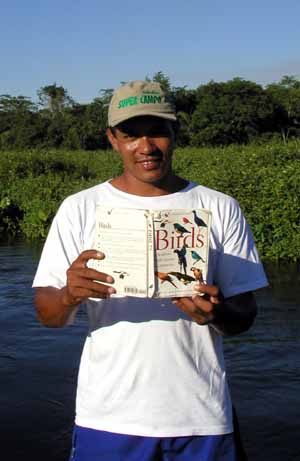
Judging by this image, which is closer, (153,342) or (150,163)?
(153,342)

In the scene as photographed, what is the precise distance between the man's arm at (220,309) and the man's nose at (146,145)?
1.63ft

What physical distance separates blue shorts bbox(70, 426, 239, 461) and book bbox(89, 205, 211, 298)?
17.8 inches

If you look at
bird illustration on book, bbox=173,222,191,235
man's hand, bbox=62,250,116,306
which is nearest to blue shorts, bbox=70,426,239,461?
man's hand, bbox=62,250,116,306

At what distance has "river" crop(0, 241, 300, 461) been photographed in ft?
15.3

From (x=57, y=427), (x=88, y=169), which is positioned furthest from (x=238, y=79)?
(x=57, y=427)

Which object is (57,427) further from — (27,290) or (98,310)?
(27,290)

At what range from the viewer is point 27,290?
9562mm

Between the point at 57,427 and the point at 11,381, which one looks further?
the point at 11,381

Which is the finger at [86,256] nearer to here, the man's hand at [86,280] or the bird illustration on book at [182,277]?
the man's hand at [86,280]

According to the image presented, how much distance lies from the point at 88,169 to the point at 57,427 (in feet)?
65.3

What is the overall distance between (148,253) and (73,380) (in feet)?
13.1

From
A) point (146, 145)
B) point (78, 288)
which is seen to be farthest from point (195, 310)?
point (146, 145)

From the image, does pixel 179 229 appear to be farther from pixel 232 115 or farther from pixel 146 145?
pixel 232 115

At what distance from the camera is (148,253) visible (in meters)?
2.03
